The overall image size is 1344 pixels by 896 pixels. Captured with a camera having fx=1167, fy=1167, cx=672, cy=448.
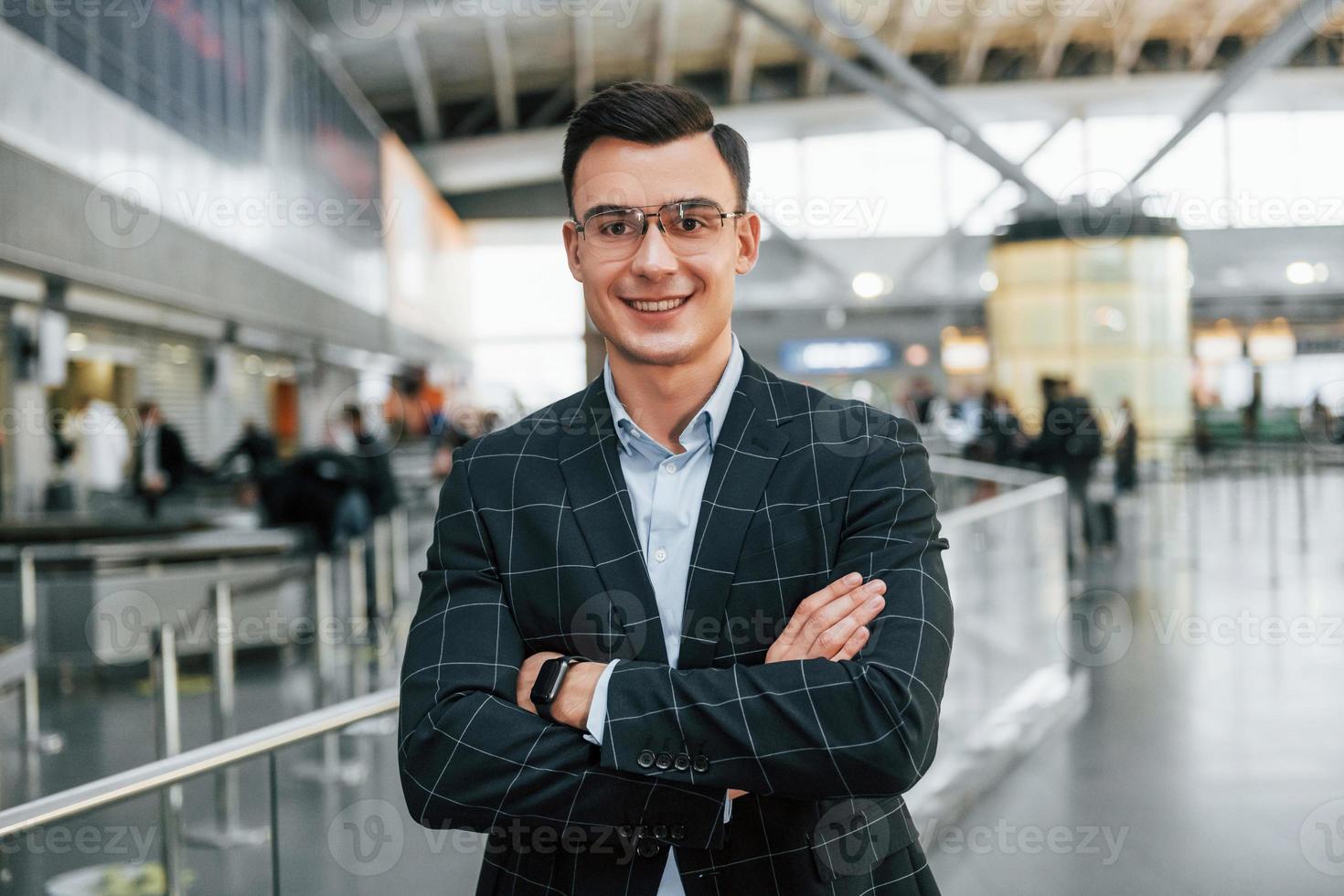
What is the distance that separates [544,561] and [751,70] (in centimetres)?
3971

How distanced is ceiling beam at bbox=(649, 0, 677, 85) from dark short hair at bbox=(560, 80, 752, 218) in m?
29.2

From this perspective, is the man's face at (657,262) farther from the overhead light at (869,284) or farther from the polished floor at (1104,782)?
the overhead light at (869,284)

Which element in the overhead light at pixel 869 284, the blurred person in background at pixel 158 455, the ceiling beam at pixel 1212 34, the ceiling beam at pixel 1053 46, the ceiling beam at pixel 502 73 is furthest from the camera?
the overhead light at pixel 869 284

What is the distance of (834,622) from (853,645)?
0.15 ft

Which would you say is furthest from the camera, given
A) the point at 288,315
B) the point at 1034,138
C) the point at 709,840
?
the point at 1034,138

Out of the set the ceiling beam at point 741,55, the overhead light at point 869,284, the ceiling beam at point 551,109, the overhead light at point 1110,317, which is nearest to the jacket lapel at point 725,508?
the overhead light at point 1110,317

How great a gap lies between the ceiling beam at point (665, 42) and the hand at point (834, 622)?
29.5 metres

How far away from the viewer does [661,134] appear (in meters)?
1.72

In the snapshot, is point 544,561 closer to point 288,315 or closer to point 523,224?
point 288,315

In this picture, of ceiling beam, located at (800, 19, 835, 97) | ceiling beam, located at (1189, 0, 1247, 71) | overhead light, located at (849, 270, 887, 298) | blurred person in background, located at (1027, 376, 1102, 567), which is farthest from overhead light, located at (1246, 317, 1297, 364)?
blurred person in background, located at (1027, 376, 1102, 567)

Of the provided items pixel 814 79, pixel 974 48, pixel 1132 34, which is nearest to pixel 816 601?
pixel 974 48

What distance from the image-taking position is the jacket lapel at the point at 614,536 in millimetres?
1732

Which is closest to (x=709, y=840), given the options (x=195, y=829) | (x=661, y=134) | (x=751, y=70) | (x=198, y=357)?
(x=661, y=134)

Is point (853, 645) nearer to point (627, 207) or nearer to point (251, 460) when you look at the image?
point (627, 207)
